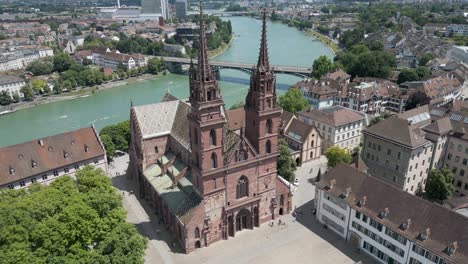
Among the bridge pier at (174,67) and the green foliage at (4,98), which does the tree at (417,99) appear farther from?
the green foliage at (4,98)

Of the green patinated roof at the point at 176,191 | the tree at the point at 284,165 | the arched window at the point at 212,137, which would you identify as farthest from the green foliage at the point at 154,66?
the arched window at the point at 212,137

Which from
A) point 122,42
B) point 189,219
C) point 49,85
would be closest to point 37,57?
point 122,42

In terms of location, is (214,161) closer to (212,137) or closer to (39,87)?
(212,137)

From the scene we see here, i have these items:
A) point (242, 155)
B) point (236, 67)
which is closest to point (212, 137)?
point (242, 155)

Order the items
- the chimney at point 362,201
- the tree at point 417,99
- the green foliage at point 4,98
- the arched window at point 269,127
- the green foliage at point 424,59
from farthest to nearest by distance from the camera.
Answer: the green foliage at point 424,59, the green foliage at point 4,98, the tree at point 417,99, the arched window at point 269,127, the chimney at point 362,201

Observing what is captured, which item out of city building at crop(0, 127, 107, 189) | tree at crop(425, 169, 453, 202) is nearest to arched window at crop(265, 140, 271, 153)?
tree at crop(425, 169, 453, 202)
